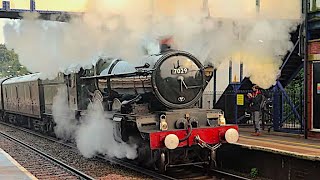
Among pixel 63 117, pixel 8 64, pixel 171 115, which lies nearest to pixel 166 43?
pixel 171 115

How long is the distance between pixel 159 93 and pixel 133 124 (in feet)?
2.68

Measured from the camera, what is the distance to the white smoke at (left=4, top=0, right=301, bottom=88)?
33.4 ft

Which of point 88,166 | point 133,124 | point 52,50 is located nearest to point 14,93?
point 52,50

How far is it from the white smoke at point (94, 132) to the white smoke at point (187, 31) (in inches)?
54.9

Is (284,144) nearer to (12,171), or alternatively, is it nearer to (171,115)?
(171,115)

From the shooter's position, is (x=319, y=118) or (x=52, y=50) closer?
(x=319, y=118)

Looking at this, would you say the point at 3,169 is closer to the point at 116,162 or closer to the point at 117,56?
the point at 116,162

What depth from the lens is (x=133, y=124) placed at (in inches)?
357

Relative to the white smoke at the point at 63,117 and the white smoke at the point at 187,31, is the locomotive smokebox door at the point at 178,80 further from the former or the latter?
the white smoke at the point at 63,117

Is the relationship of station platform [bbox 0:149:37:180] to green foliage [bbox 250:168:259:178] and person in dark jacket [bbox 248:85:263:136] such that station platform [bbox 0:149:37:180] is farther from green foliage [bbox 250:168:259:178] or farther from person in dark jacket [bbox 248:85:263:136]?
person in dark jacket [bbox 248:85:263:136]

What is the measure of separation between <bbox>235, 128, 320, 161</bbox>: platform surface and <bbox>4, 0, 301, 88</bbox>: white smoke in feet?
6.84

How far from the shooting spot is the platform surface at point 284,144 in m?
8.28

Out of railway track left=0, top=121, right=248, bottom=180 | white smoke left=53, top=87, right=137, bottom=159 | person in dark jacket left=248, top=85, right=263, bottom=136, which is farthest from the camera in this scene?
person in dark jacket left=248, top=85, right=263, bottom=136

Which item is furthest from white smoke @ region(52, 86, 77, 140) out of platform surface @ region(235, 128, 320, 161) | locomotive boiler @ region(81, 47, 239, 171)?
platform surface @ region(235, 128, 320, 161)
